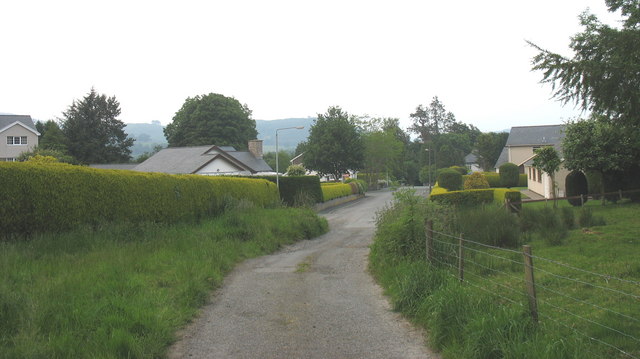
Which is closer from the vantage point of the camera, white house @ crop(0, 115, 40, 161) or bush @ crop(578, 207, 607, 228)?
bush @ crop(578, 207, 607, 228)

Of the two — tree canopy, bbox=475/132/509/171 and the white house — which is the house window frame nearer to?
the white house

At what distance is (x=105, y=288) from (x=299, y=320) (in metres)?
2.88

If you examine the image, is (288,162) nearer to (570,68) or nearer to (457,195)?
(457,195)

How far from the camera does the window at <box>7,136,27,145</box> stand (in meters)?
56.0

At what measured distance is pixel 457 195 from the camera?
31.1 metres

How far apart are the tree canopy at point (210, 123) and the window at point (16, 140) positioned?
79.0 feet

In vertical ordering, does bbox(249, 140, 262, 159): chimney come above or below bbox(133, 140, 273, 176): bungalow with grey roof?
above

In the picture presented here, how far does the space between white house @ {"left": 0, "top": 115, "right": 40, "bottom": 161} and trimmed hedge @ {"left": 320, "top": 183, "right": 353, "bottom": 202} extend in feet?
110

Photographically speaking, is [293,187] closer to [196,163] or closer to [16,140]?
[196,163]

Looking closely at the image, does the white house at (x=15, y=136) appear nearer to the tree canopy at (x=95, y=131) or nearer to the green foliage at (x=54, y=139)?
the green foliage at (x=54, y=139)

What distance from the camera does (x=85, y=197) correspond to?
11.6 m

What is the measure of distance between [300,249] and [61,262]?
31.5ft

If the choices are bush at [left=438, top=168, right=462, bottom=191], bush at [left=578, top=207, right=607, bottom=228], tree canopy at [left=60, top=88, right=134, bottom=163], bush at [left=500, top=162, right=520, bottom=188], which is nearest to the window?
tree canopy at [left=60, top=88, right=134, bottom=163]

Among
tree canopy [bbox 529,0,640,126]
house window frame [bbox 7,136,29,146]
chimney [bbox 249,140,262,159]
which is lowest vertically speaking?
tree canopy [bbox 529,0,640,126]
